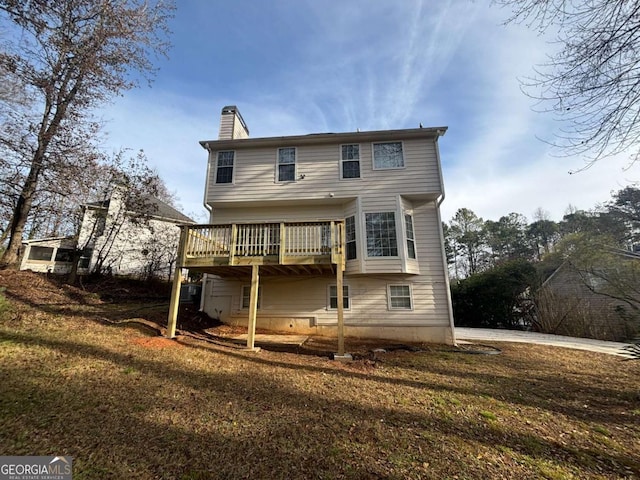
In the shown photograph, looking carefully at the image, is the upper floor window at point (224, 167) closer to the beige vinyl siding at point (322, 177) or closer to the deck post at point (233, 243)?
the beige vinyl siding at point (322, 177)

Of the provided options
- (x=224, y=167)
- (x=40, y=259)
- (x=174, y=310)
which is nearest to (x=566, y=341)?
(x=174, y=310)

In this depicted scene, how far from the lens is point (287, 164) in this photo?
10.3 meters

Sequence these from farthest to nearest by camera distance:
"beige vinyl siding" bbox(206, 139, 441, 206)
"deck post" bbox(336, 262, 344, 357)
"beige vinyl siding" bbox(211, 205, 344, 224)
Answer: "beige vinyl siding" bbox(211, 205, 344, 224) → "beige vinyl siding" bbox(206, 139, 441, 206) → "deck post" bbox(336, 262, 344, 357)

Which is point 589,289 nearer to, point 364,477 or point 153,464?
point 364,477

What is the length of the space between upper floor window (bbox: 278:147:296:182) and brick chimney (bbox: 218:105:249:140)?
2.37m

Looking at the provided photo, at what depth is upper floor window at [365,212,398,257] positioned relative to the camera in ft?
30.6

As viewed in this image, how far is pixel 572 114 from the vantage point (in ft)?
12.1

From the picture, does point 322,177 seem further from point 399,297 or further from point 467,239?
point 467,239

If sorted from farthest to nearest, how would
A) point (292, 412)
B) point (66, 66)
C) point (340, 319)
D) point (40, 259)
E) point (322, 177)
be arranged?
point (40, 259) → point (322, 177) → point (66, 66) → point (340, 319) → point (292, 412)

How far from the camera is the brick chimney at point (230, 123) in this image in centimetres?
1111

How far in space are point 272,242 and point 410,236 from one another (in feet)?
16.7

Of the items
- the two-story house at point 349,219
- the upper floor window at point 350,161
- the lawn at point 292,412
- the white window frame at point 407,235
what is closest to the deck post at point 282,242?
the two-story house at point 349,219

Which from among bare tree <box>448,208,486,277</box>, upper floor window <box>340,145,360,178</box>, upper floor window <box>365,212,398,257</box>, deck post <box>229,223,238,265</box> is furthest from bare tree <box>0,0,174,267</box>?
bare tree <box>448,208,486,277</box>

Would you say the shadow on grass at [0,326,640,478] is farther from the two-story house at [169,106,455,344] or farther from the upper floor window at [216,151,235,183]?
the upper floor window at [216,151,235,183]
